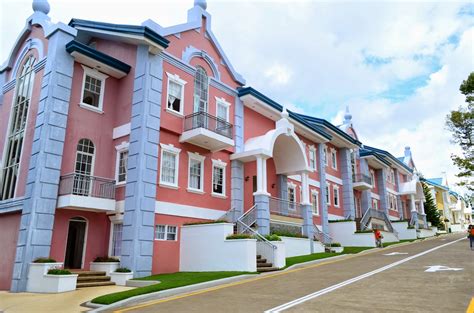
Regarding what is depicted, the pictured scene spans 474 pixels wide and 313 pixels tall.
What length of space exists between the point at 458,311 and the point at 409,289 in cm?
264

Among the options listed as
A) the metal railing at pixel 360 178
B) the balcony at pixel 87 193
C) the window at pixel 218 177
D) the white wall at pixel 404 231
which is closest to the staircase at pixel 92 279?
the balcony at pixel 87 193

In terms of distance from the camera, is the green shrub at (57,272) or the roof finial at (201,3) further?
the roof finial at (201,3)

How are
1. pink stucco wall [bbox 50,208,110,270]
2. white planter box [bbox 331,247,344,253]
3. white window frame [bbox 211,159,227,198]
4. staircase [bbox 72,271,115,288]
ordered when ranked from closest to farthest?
staircase [bbox 72,271,115,288], pink stucco wall [bbox 50,208,110,270], white window frame [bbox 211,159,227,198], white planter box [bbox 331,247,344,253]

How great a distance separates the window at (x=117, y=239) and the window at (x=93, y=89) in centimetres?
552

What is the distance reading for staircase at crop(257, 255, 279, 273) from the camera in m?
16.3

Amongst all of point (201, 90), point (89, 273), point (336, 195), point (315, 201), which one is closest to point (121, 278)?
point (89, 273)

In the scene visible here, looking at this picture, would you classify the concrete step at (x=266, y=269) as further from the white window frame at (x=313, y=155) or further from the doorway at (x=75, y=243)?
the white window frame at (x=313, y=155)

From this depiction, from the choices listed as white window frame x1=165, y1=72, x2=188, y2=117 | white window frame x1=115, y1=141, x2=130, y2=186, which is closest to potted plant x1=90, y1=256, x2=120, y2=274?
white window frame x1=115, y1=141, x2=130, y2=186

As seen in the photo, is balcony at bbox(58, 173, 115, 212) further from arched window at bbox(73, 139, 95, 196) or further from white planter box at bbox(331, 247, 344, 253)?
white planter box at bbox(331, 247, 344, 253)

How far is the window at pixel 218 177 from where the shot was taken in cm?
2045

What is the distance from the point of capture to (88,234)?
1631 cm

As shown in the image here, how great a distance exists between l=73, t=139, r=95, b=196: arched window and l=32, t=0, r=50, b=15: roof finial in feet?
24.5

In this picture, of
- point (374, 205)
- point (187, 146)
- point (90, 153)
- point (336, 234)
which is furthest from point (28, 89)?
point (374, 205)

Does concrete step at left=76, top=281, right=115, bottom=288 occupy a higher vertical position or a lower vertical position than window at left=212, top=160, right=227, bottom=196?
lower
